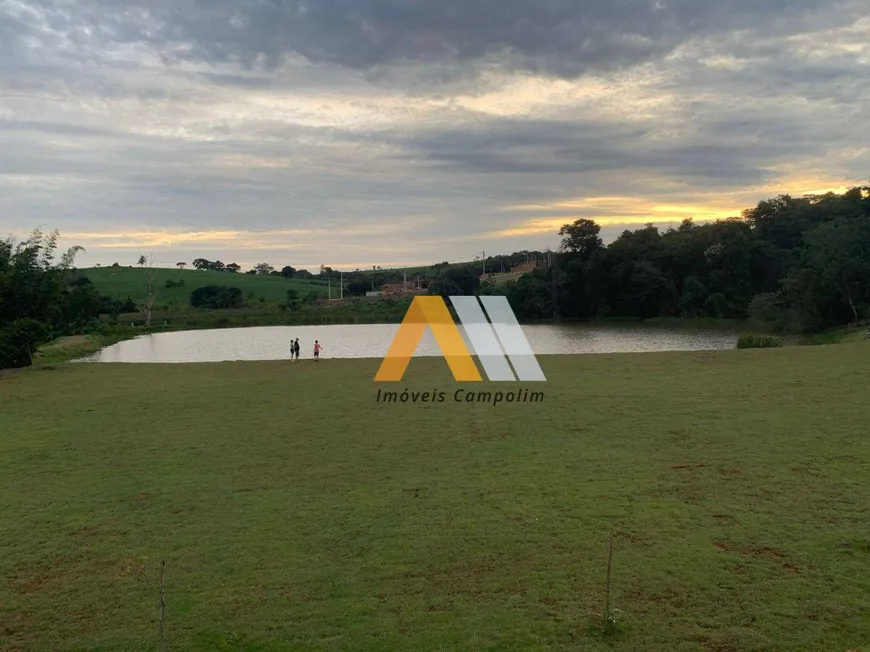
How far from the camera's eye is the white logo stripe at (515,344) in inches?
774

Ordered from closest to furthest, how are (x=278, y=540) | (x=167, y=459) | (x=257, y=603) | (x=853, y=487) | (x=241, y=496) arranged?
(x=257, y=603) → (x=278, y=540) → (x=853, y=487) → (x=241, y=496) → (x=167, y=459)

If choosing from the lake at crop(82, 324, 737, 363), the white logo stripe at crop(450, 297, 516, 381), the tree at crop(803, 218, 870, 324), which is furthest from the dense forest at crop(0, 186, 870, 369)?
the white logo stripe at crop(450, 297, 516, 381)

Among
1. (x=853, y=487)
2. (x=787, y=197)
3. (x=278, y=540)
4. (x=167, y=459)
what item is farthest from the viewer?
(x=787, y=197)

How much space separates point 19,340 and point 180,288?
72935 mm

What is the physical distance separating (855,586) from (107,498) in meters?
8.39

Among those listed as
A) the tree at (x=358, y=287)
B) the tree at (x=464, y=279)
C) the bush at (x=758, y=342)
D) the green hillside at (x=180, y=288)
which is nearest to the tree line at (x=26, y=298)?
the bush at (x=758, y=342)

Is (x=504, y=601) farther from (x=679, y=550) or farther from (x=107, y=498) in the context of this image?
(x=107, y=498)

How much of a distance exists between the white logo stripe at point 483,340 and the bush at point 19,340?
16.7m

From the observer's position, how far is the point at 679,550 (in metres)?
6.04

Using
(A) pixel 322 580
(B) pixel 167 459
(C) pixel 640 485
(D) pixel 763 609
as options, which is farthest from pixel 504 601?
(B) pixel 167 459

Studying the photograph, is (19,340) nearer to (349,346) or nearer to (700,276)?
(349,346)

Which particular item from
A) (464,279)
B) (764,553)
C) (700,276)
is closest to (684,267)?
(700,276)

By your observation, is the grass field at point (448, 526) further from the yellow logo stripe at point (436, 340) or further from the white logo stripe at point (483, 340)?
the white logo stripe at point (483, 340)

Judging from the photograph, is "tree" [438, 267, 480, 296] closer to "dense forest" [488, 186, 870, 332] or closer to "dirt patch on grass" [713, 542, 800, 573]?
"dense forest" [488, 186, 870, 332]
